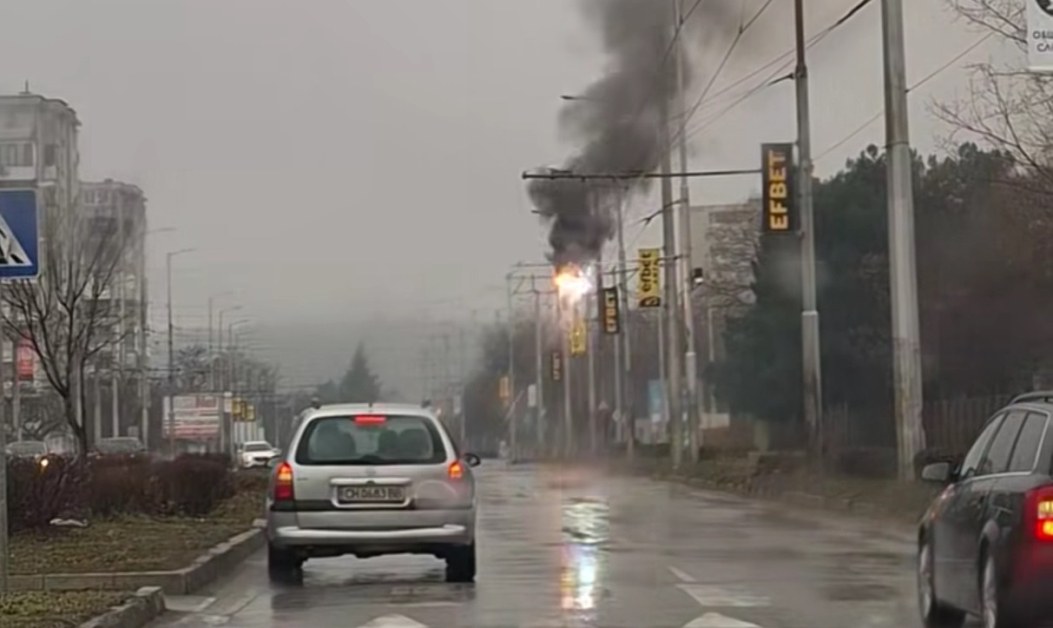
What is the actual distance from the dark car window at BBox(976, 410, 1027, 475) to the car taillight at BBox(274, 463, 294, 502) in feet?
21.4

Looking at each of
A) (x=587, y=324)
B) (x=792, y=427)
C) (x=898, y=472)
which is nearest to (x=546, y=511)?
(x=898, y=472)

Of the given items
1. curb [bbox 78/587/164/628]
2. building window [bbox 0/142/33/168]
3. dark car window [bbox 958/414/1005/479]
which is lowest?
curb [bbox 78/587/164/628]

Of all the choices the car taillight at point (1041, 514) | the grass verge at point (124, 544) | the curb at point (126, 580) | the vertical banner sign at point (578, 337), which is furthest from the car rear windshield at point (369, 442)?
the vertical banner sign at point (578, 337)

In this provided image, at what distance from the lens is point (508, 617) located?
44.0 ft

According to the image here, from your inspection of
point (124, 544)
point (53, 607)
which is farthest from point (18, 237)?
point (124, 544)

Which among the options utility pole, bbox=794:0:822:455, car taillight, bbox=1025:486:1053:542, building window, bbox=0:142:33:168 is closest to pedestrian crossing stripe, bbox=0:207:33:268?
car taillight, bbox=1025:486:1053:542

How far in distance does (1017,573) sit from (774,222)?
93.1ft

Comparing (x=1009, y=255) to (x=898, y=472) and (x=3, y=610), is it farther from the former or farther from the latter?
(x=3, y=610)

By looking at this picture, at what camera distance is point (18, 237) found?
42.3ft

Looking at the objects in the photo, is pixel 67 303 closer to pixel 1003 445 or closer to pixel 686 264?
pixel 686 264

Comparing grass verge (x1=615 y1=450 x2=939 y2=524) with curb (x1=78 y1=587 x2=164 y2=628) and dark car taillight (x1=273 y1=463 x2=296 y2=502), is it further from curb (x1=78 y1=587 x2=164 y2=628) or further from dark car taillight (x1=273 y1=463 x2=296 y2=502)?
curb (x1=78 y1=587 x2=164 y2=628)

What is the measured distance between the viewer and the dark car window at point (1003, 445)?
1102cm

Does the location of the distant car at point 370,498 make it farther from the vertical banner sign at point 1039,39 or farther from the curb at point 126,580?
the vertical banner sign at point 1039,39

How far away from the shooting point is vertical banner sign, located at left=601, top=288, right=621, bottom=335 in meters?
65.4
